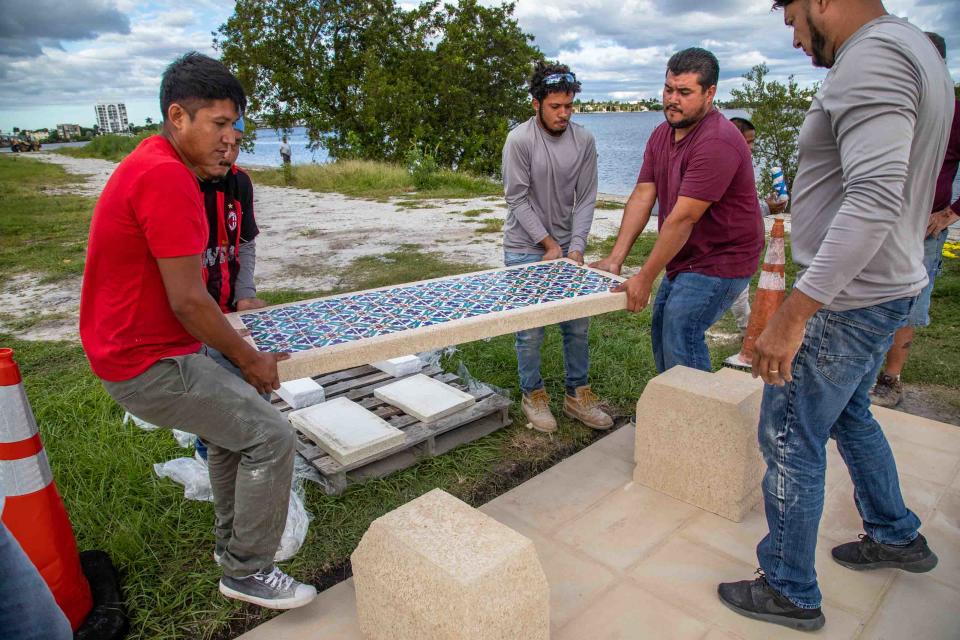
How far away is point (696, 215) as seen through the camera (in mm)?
3162

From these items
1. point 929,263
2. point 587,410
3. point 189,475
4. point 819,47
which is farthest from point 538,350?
point 929,263

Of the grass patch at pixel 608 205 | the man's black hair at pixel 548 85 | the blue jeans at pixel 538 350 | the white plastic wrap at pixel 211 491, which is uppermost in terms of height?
the man's black hair at pixel 548 85

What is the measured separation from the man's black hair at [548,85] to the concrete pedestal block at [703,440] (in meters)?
1.76

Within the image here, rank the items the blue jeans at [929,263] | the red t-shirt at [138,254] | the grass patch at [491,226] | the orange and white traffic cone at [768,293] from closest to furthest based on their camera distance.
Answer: the red t-shirt at [138,254] < the blue jeans at [929,263] < the orange and white traffic cone at [768,293] < the grass patch at [491,226]

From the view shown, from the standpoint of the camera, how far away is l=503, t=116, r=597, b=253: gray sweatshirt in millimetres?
3877

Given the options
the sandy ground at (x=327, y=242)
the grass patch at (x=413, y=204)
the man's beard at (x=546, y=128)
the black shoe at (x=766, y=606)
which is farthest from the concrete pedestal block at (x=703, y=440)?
the grass patch at (x=413, y=204)

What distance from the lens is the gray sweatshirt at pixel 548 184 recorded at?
3.88 meters

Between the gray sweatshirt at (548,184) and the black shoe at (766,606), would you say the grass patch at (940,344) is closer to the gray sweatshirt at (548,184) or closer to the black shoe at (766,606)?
the gray sweatshirt at (548,184)

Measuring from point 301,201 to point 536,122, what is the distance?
13136 millimetres

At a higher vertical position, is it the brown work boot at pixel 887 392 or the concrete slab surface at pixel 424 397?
the concrete slab surface at pixel 424 397

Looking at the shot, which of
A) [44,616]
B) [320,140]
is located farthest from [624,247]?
[320,140]

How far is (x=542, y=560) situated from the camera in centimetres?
282

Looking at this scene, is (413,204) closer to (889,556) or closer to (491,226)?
(491,226)

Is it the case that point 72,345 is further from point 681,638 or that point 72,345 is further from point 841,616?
point 841,616
